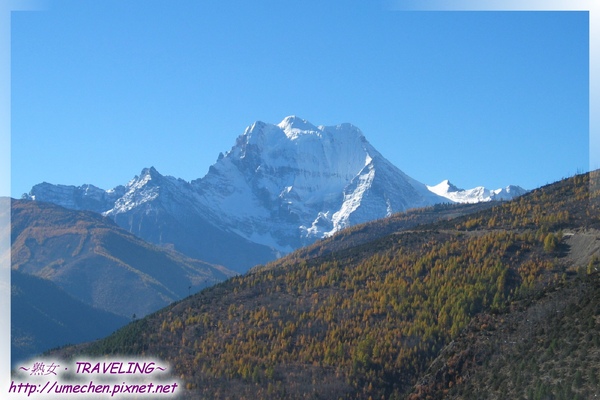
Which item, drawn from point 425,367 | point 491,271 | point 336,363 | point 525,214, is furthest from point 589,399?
point 525,214

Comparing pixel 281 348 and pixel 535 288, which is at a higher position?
pixel 535 288

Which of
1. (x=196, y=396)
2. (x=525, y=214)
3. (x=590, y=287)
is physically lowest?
(x=196, y=396)

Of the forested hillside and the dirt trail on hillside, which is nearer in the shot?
the forested hillside

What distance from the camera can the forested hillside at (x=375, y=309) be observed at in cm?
11119

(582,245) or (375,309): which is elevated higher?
(582,245)

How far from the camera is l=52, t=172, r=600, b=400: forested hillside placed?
111188 mm

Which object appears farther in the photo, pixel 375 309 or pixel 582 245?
pixel 375 309

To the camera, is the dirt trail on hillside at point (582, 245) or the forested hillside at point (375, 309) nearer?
the forested hillside at point (375, 309)

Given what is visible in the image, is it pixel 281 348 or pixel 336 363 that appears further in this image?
pixel 281 348

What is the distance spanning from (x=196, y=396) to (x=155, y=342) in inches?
1021

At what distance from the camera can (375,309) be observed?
130125mm

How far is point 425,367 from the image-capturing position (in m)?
110

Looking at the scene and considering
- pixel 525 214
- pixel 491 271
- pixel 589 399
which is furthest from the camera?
pixel 525 214

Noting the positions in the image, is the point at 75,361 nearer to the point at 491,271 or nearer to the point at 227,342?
the point at 227,342
